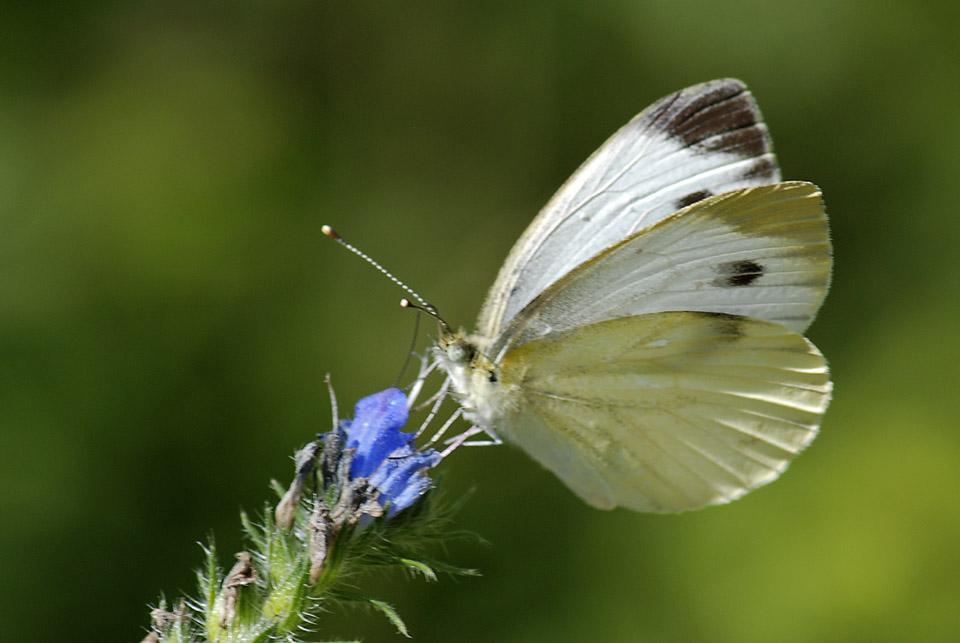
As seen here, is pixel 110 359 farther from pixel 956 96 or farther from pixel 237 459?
pixel 956 96

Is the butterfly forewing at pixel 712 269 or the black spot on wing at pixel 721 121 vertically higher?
the black spot on wing at pixel 721 121

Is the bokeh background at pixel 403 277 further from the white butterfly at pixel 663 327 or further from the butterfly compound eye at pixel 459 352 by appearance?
the butterfly compound eye at pixel 459 352

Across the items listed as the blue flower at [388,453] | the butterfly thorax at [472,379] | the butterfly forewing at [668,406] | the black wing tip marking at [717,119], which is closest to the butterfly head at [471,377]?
the butterfly thorax at [472,379]

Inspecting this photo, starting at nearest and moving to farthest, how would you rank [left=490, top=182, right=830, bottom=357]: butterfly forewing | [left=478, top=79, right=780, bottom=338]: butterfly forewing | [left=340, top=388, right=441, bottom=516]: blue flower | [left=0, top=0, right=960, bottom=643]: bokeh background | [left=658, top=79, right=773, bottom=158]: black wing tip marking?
[left=340, top=388, right=441, bottom=516]: blue flower, [left=490, top=182, right=830, bottom=357]: butterfly forewing, [left=478, top=79, right=780, bottom=338]: butterfly forewing, [left=658, top=79, right=773, bottom=158]: black wing tip marking, [left=0, top=0, right=960, bottom=643]: bokeh background

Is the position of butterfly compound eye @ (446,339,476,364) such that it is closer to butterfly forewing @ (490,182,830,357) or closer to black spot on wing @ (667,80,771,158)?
butterfly forewing @ (490,182,830,357)

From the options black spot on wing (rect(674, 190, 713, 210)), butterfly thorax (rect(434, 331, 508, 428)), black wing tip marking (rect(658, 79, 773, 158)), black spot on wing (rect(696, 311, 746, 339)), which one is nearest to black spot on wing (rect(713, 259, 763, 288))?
black spot on wing (rect(696, 311, 746, 339))

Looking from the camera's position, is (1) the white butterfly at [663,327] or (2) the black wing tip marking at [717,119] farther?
(2) the black wing tip marking at [717,119]

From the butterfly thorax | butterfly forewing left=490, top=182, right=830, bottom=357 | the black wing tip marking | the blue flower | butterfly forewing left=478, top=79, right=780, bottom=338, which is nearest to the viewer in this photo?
the blue flower

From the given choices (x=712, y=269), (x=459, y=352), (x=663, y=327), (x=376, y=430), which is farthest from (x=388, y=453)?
(x=712, y=269)
